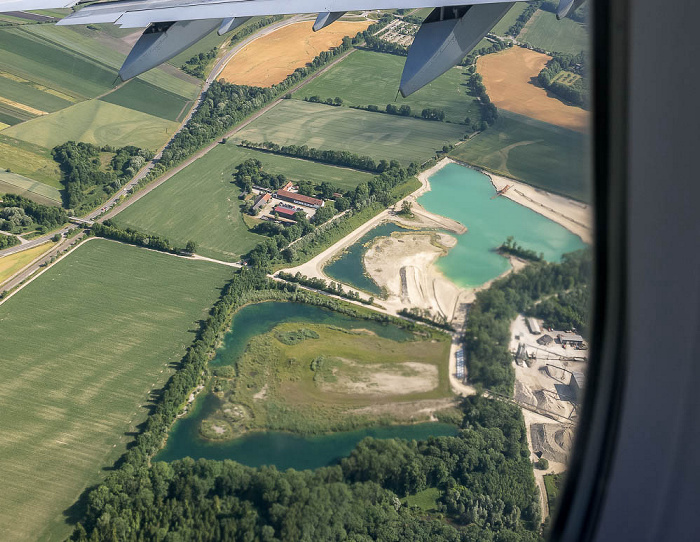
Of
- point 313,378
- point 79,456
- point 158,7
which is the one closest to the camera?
point 158,7

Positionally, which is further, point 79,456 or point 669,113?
point 79,456

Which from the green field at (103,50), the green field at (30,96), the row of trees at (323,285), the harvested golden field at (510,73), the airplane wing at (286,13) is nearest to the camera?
the airplane wing at (286,13)

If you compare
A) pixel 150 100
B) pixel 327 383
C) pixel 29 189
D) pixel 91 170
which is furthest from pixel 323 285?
pixel 150 100

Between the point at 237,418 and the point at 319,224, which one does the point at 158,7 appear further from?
the point at 319,224

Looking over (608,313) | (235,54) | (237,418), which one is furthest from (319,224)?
(608,313)

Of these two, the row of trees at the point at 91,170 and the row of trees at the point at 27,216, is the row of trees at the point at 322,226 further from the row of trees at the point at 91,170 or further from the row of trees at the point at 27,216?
the row of trees at the point at 27,216

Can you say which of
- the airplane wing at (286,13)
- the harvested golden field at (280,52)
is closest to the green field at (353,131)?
the harvested golden field at (280,52)

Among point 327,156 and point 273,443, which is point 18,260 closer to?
point 273,443
